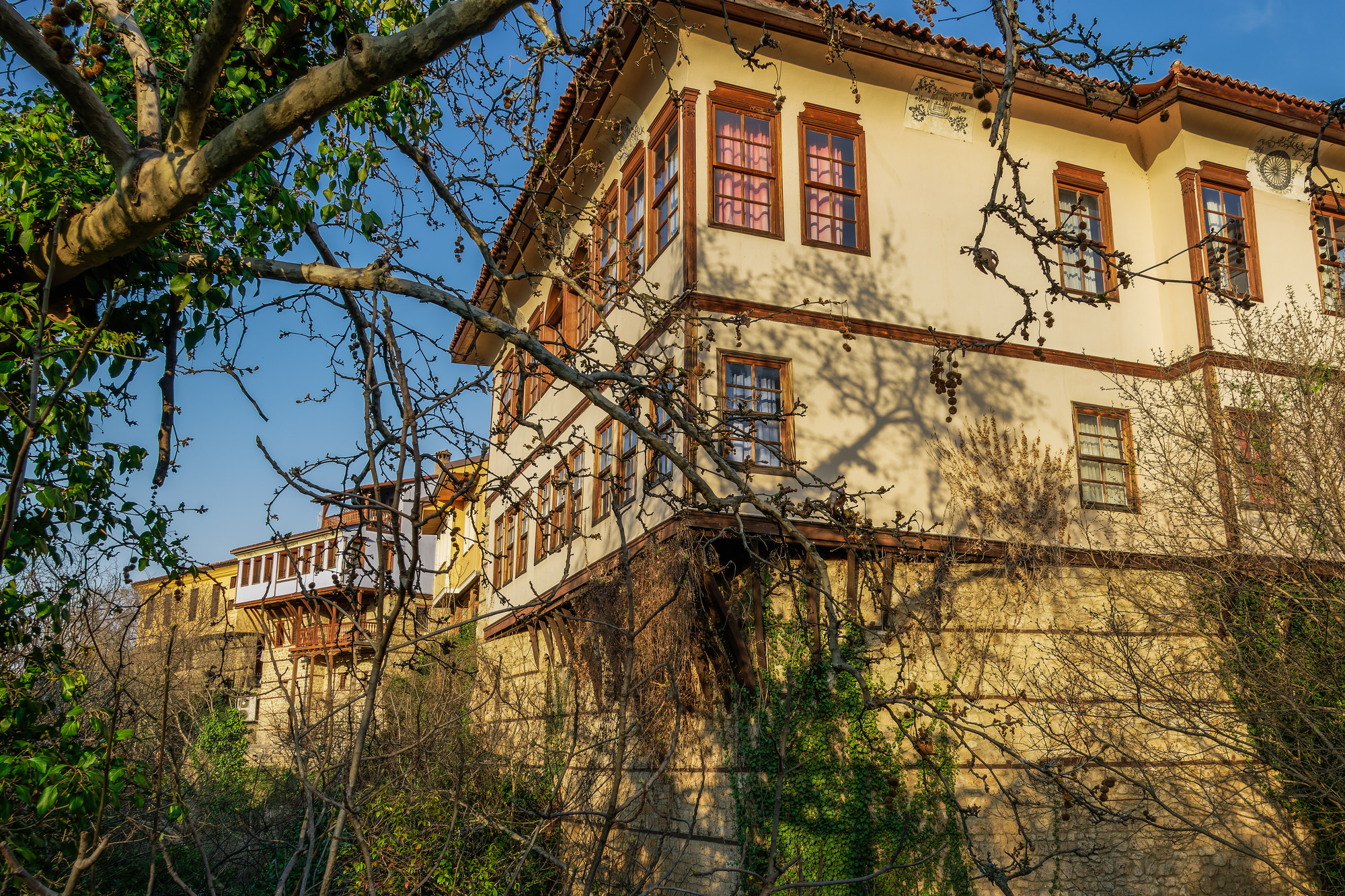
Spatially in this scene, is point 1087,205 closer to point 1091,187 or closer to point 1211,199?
point 1091,187

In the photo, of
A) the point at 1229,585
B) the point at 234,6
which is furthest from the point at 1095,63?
the point at 1229,585

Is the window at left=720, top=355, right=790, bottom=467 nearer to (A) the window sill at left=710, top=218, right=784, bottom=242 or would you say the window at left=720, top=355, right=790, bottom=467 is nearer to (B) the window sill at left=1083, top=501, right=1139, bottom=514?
(A) the window sill at left=710, top=218, right=784, bottom=242

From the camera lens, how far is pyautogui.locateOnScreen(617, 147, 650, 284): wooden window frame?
10922 millimetres

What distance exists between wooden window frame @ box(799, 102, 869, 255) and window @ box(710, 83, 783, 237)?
0.91 ft

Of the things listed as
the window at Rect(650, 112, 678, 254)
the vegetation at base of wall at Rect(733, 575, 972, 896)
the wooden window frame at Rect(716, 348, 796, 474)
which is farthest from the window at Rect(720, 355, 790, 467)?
the vegetation at base of wall at Rect(733, 575, 972, 896)

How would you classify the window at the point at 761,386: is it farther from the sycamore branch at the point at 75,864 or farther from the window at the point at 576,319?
the sycamore branch at the point at 75,864

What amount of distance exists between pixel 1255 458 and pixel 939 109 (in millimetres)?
5097

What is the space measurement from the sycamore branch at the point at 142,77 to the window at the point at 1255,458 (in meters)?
10.4

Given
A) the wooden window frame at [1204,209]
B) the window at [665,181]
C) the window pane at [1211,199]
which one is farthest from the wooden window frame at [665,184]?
the window pane at [1211,199]

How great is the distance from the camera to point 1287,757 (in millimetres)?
10102

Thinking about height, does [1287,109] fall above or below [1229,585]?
above

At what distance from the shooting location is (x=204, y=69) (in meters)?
3.26

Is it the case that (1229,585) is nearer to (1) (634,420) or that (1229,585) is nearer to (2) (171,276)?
(1) (634,420)

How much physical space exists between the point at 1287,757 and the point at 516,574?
9.58 m
